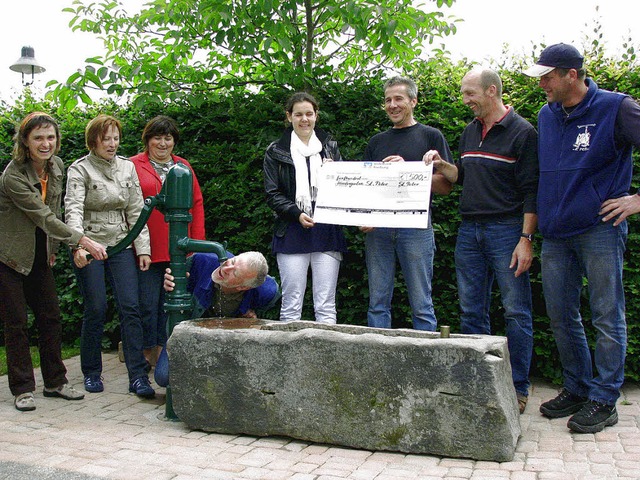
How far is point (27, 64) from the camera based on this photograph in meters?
14.8

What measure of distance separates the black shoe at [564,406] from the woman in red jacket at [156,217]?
2906 millimetres

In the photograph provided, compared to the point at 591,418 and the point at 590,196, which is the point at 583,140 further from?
the point at 591,418

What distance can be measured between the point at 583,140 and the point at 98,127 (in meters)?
3.41

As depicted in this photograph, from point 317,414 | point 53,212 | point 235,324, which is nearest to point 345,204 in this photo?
point 235,324

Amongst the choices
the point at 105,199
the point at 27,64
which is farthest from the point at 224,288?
the point at 27,64

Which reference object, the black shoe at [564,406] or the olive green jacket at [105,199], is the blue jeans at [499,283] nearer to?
the black shoe at [564,406]

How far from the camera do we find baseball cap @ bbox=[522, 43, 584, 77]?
13.3ft

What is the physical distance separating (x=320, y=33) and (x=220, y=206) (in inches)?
72.1

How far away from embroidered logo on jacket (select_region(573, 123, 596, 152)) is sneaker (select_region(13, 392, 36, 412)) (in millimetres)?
3979

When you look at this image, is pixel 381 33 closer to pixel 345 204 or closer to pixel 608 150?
pixel 345 204

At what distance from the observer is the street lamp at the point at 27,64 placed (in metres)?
14.8

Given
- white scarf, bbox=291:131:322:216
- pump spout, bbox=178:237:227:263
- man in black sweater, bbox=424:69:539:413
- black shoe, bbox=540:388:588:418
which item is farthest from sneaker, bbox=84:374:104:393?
black shoe, bbox=540:388:588:418

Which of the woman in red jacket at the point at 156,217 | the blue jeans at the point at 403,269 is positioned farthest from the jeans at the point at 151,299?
the blue jeans at the point at 403,269

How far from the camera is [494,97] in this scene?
443 centimetres
